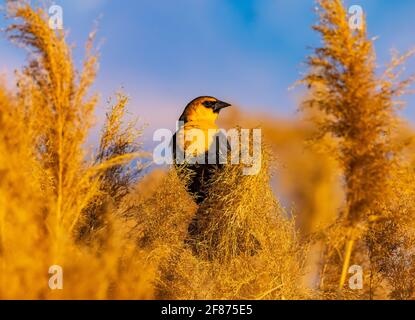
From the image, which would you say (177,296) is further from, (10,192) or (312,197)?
(312,197)

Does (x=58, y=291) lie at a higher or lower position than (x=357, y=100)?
lower

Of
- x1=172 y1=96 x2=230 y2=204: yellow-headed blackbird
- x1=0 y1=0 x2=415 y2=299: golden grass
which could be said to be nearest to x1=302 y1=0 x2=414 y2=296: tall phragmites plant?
x1=0 y1=0 x2=415 y2=299: golden grass

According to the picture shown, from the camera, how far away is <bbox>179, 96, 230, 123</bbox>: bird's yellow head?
7.11 meters

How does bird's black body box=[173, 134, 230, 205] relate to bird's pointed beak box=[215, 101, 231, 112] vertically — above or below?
below

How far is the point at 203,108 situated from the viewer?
7.13 m

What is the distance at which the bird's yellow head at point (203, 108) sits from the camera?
280 inches

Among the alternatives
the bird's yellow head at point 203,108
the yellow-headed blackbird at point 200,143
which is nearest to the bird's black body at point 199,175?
the yellow-headed blackbird at point 200,143

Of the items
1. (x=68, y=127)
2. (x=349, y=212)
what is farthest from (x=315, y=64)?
(x=68, y=127)

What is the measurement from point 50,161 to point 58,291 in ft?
4.44

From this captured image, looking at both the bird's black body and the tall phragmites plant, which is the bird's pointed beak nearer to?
the bird's black body

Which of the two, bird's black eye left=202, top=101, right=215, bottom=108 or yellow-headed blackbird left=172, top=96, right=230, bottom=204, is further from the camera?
bird's black eye left=202, top=101, right=215, bottom=108

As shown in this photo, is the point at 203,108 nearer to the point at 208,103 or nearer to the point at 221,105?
the point at 208,103

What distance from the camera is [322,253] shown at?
5789 mm

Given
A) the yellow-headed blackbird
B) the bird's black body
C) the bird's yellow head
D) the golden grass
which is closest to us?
the golden grass
